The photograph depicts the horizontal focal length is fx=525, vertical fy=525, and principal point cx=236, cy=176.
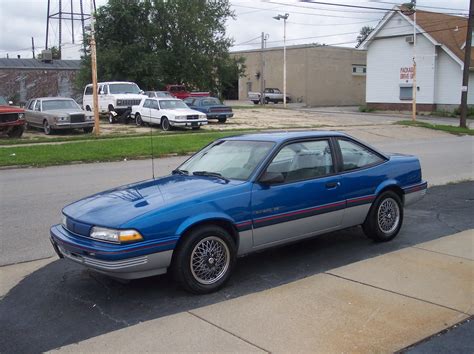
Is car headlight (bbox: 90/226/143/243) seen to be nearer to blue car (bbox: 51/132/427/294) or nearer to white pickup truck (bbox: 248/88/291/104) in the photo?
blue car (bbox: 51/132/427/294)

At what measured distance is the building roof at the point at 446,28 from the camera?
41459 millimetres

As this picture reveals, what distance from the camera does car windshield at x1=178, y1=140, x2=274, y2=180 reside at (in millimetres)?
5465

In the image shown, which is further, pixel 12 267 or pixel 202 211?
pixel 12 267

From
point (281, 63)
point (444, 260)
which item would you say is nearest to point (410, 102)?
point (281, 63)

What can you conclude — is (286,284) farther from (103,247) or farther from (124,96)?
(124,96)

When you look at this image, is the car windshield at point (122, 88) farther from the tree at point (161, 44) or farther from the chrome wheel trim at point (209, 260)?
A: the chrome wheel trim at point (209, 260)

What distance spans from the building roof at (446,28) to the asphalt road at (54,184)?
2510 cm

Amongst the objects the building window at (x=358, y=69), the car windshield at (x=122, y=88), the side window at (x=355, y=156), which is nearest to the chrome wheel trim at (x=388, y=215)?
the side window at (x=355, y=156)

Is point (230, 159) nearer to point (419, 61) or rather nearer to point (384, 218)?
point (384, 218)

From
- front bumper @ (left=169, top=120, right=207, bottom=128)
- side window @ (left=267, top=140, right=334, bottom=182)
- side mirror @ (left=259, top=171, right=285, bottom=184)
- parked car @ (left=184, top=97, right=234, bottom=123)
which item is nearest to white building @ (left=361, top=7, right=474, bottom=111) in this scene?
parked car @ (left=184, top=97, right=234, bottom=123)

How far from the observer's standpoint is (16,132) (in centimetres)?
2127

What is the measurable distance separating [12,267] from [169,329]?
8.50 feet

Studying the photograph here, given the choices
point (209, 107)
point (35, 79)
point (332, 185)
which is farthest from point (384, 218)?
point (35, 79)

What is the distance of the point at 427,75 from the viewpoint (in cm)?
4266
